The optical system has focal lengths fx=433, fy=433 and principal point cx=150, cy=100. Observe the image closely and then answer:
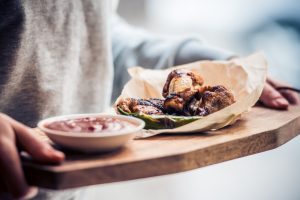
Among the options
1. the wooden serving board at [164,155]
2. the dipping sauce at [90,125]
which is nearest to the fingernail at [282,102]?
the wooden serving board at [164,155]

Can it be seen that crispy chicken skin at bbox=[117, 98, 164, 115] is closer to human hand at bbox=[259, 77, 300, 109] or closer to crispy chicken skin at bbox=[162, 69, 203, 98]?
crispy chicken skin at bbox=[162, 69, 203, 98]

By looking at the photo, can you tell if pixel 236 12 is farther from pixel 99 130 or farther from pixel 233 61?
pixel 99 130

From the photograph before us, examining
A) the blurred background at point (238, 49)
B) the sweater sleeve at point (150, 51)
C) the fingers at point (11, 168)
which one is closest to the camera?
the fingers at point (11, 168)

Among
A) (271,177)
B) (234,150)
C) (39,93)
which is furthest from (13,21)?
(271,177)

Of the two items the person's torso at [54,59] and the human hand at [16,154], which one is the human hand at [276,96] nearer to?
the person's torso at [54,59]

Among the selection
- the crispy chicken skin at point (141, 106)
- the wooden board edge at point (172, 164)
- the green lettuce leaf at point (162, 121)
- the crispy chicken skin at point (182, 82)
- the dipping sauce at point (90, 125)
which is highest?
the crispy chicken skin at point (182, 82)

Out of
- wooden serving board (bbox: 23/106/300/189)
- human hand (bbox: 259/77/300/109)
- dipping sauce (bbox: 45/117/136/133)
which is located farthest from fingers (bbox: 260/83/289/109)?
dipping sauce (bbox: 45/117/136/133)

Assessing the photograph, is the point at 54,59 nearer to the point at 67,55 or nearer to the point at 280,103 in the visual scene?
the point at 67,55
